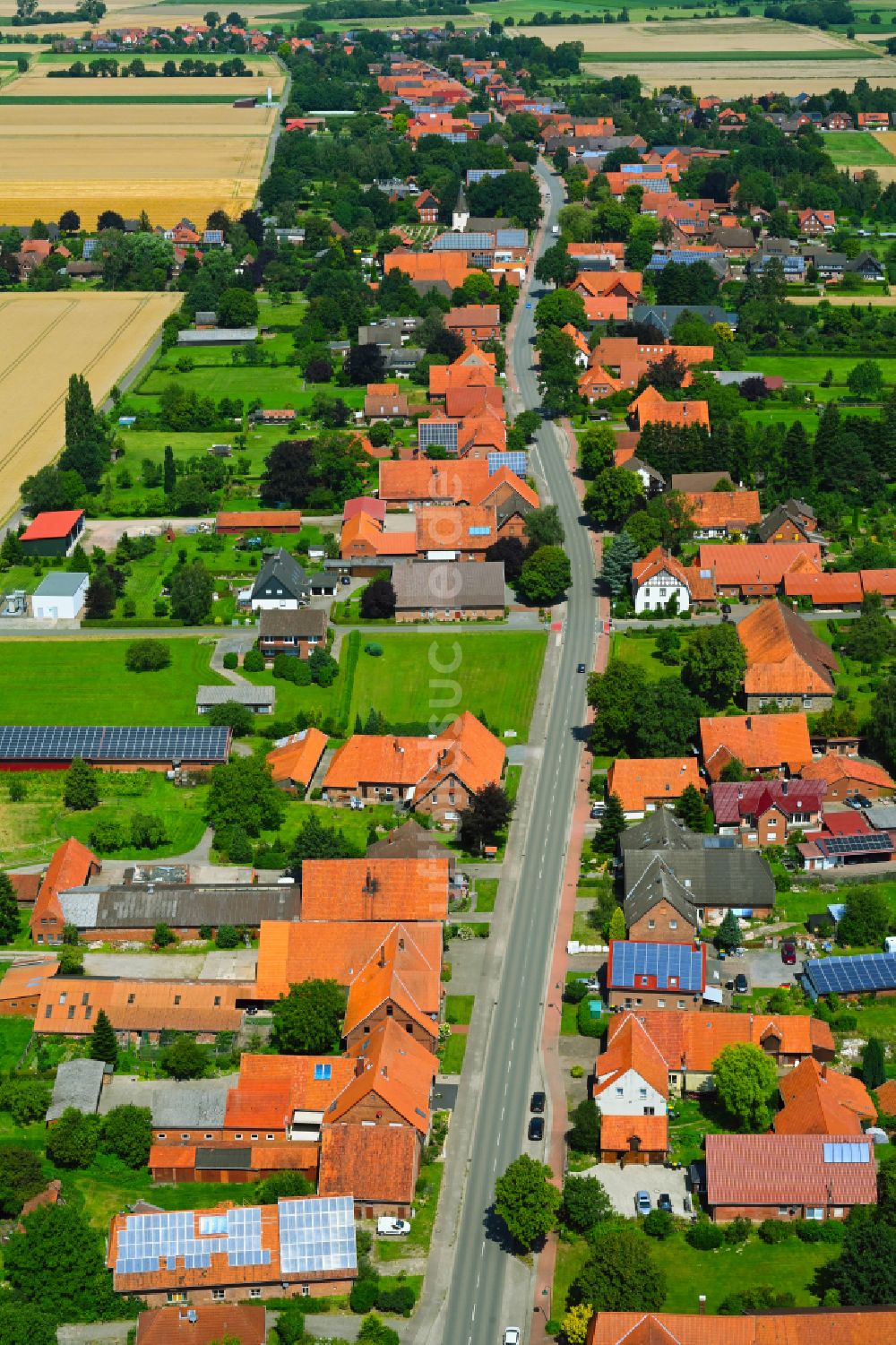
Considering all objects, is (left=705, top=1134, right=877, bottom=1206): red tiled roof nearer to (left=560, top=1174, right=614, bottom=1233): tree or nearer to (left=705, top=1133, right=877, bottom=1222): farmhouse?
(left=705, top=1133, right=877, bottom=1222): farmhouse

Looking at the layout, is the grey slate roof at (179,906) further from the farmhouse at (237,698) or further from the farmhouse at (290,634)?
the farmhouse at (290,634)

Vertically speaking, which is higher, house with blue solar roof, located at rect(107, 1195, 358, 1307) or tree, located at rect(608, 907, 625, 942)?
tree, located at rect(608, 907, 625, 942)

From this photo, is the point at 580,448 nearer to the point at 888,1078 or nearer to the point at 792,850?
the point at 792,850

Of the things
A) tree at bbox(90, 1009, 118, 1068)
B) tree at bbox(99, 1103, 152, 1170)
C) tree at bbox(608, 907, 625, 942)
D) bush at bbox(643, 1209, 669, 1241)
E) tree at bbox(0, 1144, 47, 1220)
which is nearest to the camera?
bush at bbox(643, 1209, 669, 1241)

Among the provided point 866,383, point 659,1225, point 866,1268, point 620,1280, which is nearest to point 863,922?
point 659,1225

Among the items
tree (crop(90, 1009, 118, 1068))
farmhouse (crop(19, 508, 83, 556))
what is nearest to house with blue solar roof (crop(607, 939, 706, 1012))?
tree (crop(90, 1009, 118, 1068))

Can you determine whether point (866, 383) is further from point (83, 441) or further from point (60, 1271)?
point (60, 1271)

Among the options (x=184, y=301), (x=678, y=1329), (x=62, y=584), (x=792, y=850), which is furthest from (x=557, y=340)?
(x=678, y=1329)
